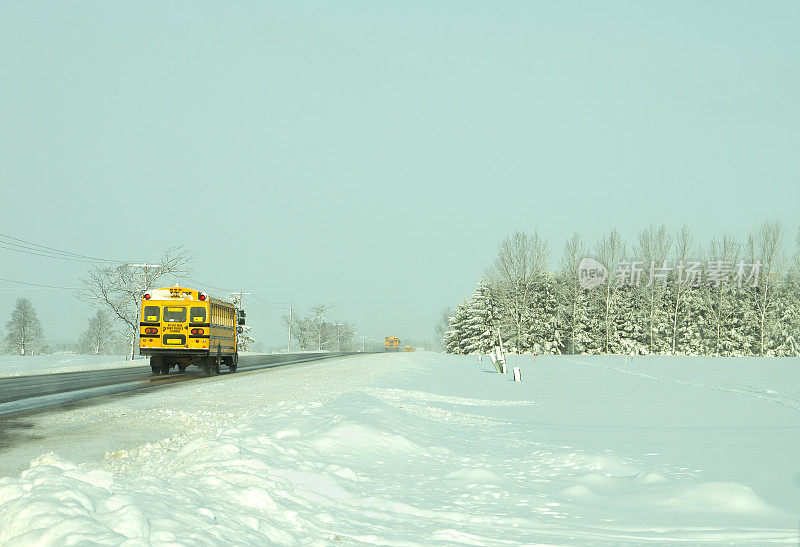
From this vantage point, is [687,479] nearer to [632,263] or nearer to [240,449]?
[240,449]

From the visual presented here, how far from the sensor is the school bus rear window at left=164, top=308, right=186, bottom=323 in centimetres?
2641

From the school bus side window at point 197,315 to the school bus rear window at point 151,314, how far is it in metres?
1.33

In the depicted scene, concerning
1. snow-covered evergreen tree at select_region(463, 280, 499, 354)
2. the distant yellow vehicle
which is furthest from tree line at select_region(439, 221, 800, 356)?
the distant yellow vehicle

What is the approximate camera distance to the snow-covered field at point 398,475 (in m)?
4.75

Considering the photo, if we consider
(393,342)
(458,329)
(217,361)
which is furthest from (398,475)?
(393,342)

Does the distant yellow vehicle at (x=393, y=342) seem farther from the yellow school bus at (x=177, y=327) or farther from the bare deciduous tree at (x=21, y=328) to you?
the yellow school bus at (x=177, y=327)

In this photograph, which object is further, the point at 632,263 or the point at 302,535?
the point at 632,263

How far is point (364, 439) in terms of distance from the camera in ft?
29.6

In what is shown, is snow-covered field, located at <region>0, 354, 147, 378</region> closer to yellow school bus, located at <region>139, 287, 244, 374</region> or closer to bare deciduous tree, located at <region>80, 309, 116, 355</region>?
yellow school bus, located at <region>139, 287, 244, 374</region>

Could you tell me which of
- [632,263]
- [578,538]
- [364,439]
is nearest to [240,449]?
[364,439]

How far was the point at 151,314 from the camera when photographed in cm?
2656

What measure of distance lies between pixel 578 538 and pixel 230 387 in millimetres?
15732

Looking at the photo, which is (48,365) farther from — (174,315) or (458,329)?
(458,329)

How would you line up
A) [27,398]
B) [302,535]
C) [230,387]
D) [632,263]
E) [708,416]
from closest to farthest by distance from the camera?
[302,535], [708,416], [27,398], [230,387], [632,263]
